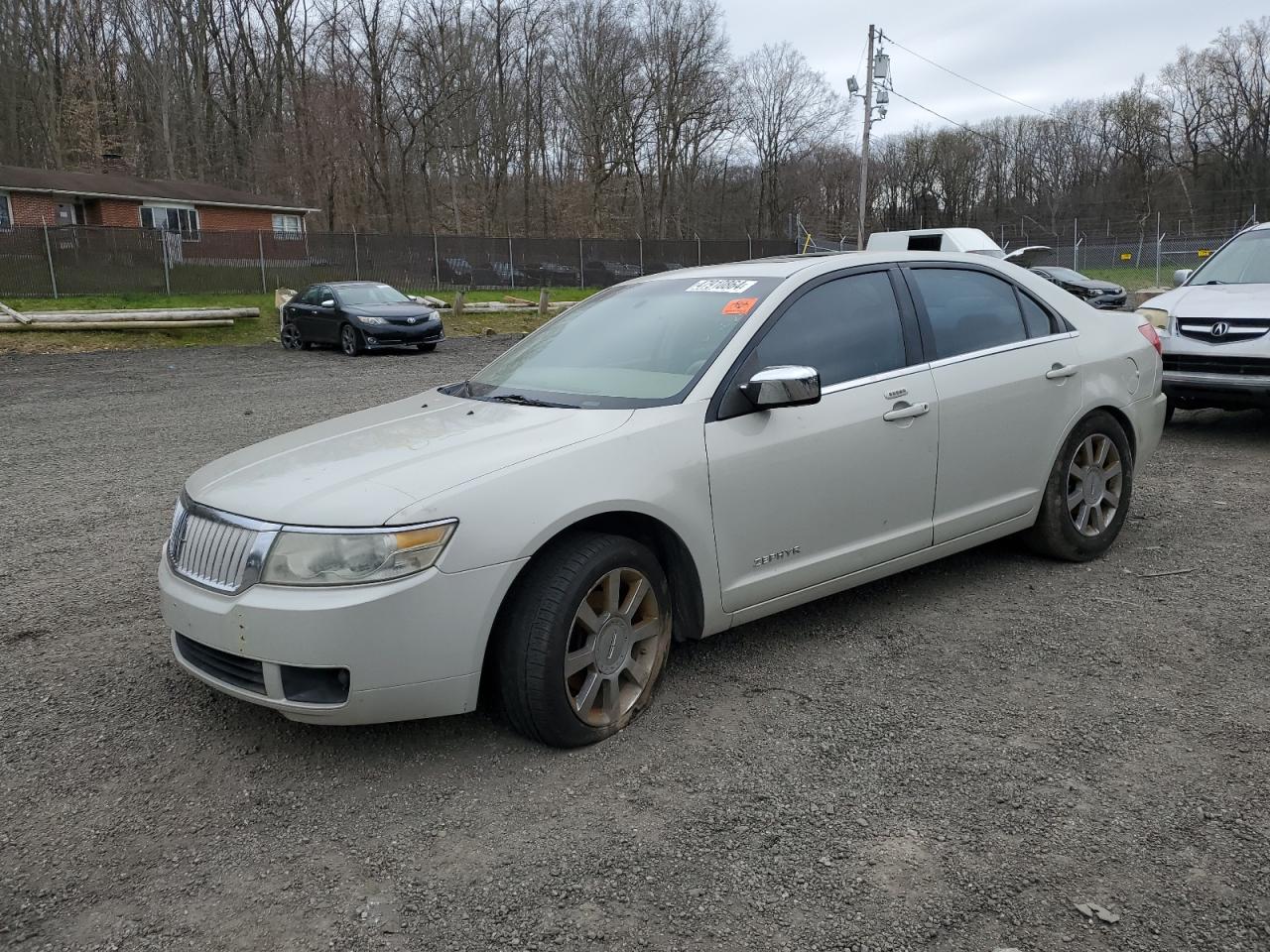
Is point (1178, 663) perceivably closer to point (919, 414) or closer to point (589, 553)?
point (919, 414)

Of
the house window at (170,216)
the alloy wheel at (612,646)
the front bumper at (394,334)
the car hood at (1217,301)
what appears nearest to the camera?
the alloy wheel at (612,646)

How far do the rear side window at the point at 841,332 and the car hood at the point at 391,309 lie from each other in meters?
16.4

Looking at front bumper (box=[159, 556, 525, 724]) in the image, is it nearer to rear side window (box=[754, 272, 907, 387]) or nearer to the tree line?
rear side window (box=[754, 272, 907, 387])

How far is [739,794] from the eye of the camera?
3029mm

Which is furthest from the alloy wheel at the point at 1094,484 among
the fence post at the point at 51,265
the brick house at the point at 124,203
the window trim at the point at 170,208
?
the window trim at the point at 170,208

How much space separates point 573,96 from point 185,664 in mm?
53934

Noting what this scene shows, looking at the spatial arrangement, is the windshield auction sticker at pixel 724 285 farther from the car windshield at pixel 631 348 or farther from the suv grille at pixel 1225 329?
the suv grille at pixel 1225 329

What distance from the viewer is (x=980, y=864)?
265 cm

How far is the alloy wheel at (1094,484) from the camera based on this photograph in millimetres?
4957

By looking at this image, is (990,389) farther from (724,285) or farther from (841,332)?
(724,285)

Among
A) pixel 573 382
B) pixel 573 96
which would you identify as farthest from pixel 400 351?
pixel 573 96

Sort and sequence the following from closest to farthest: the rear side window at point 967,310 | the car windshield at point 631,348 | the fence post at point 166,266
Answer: the car windshield at point 631,348
the rear side window at point 967,310
the fence post at point 166,266

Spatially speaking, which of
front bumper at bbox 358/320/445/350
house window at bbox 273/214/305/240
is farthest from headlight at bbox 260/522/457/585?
house window at bbox 273/214/305/240

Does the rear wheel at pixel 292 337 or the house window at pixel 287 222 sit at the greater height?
the house window at pixel 287 222
